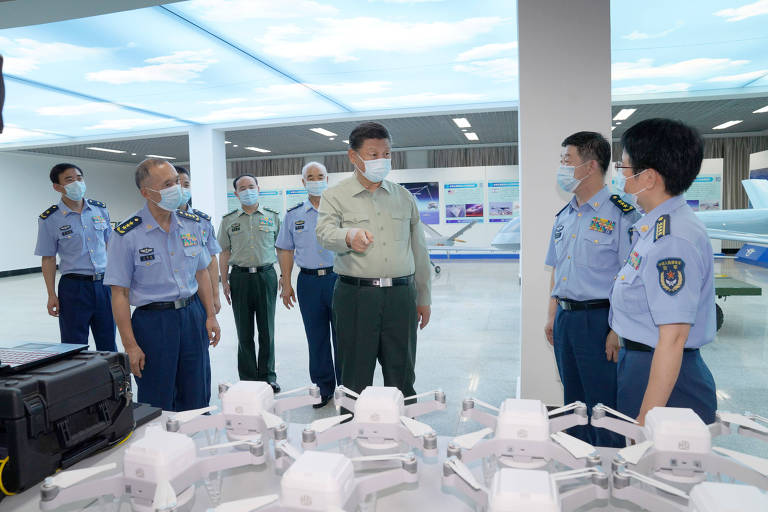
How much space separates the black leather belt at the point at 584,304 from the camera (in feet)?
7.21

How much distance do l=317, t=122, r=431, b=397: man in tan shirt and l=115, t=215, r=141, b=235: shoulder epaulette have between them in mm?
857

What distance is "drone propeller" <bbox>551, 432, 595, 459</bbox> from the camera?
83 centimetres

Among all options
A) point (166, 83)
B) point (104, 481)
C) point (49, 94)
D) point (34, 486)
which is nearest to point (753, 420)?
point (104, 481)

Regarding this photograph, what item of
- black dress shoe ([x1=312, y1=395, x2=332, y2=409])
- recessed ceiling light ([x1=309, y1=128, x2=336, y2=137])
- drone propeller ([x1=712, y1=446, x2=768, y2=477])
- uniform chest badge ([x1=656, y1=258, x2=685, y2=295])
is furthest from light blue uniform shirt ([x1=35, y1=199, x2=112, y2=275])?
recessed ceiling light ([x1=309, y1=128, x2=336, y2=137])

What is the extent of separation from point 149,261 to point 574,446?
2026mm

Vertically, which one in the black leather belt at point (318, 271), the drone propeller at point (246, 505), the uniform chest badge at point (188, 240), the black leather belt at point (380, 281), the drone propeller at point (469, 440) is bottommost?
the drone propeller at point (469, 440)

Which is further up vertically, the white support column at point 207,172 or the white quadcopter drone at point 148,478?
the white support column at point 207,172

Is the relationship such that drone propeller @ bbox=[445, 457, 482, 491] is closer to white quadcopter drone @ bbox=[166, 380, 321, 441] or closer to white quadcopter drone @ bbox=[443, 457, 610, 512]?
white quadcopter drone @ bbox=[443, 457, 610, 512]

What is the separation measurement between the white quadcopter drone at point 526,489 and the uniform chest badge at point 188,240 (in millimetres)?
1969

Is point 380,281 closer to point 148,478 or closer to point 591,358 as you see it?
point 591,358

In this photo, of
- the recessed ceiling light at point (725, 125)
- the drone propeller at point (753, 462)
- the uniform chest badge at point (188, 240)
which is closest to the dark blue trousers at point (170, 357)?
the uniform chest badge at point (188, 240)

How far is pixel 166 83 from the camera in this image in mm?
6055

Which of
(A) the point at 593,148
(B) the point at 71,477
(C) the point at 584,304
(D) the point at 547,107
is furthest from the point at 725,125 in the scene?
(B) the point at 71,477

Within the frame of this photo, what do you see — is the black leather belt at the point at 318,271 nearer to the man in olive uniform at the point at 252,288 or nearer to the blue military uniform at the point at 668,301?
the man in olive uniform at the point at 252,288
